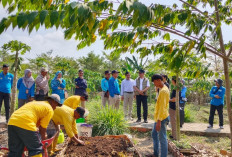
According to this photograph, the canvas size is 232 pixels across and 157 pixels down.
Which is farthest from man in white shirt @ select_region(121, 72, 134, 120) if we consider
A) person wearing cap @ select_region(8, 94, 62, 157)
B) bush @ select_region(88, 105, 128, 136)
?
person wearing cap @ select_region(8, 94, 62, 157)

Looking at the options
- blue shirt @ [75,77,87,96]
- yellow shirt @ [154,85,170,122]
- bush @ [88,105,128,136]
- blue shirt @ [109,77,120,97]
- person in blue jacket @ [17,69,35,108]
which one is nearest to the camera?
yellow shirt @ [154,85,170,122]

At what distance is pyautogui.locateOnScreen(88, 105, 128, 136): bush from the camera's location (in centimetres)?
577

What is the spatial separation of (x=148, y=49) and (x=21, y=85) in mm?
4223

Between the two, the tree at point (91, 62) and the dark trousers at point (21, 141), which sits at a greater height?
the tree at point (91, 62)

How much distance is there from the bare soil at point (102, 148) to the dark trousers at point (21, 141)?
0.93m

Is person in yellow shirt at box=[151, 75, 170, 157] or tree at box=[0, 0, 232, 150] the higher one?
tree at box=[0, 0, 232, 150]

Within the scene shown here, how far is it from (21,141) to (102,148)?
1.55 meters

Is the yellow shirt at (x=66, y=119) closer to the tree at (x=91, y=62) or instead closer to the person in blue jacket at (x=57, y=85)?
the person in blue jacket at (x=57, y=85)

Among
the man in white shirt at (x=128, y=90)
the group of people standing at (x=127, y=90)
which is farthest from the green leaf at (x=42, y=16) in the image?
the man in white shirt at (x=128, y=90)

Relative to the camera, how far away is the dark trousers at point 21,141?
2.98 m

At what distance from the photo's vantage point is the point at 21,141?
3.11m

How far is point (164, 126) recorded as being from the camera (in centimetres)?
388

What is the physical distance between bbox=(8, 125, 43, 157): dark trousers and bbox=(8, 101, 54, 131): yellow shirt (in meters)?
0.07

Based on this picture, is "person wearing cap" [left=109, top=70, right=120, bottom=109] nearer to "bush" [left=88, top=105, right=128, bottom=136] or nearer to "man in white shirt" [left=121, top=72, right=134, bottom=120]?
"man in white shirt" [left=121, top=72, right=134, bottom=120]
